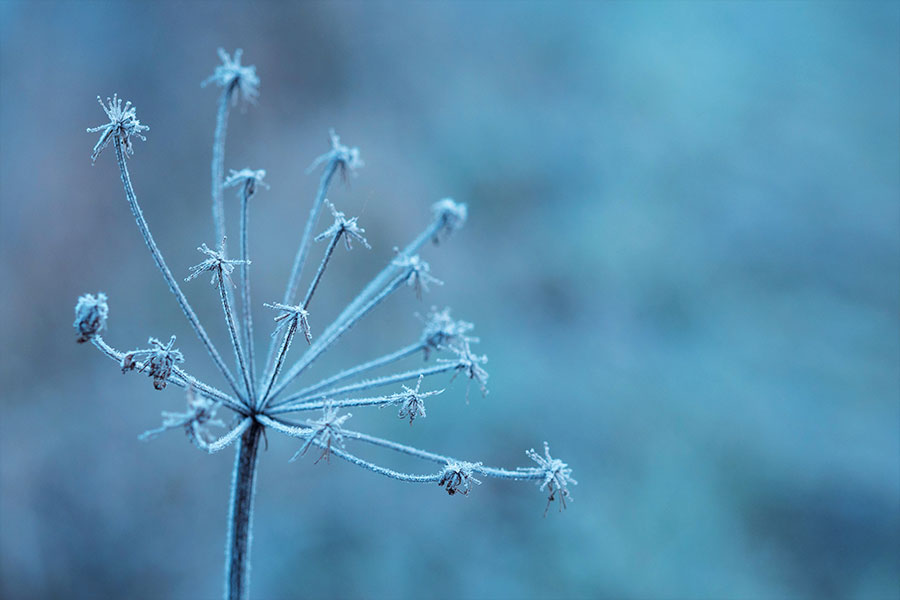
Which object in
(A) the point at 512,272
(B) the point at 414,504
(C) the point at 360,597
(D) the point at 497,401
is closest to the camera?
(C) the point at 360,597

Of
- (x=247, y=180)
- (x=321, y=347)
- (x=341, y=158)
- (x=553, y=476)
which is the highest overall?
(x=341, y=158)

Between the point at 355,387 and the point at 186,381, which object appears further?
the point at 355,387

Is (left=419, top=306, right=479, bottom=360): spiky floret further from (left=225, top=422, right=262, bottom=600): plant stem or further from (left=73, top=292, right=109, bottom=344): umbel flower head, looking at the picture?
(left=73, top=292, right=109, bottom=344): umbel flower head

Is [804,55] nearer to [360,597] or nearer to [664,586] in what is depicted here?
[664,586]

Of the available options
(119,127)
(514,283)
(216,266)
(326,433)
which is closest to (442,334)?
(326,433)

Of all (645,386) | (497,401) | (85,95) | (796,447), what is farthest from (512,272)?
(85,95)

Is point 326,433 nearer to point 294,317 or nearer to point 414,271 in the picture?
point 294,317

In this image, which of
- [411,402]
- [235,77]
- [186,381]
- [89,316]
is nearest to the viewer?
[89,316]
